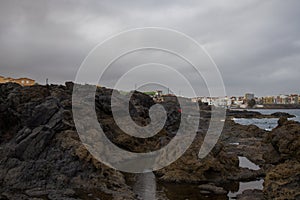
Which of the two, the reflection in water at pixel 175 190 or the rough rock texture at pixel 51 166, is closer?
the reflection in water at pixel 175 190

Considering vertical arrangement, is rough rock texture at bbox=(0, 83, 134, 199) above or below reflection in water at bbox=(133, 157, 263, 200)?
above

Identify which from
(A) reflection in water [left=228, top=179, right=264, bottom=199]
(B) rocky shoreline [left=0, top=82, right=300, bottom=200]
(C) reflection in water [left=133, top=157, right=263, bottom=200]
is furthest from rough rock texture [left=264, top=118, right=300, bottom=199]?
(C) reflection in water [left=133, top=157, right=263, bottom=200]

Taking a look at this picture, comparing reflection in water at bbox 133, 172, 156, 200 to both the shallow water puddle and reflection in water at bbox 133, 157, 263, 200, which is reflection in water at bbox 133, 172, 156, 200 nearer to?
reflection in water at bbox 133, 157, 263, 200

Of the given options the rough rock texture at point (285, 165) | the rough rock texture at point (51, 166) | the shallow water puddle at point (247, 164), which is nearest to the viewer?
the rough rock texture at point (285, 165)

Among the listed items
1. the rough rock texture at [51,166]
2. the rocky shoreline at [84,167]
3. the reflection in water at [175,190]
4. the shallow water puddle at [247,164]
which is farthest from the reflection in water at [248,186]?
the rough rock texture at [51,166]

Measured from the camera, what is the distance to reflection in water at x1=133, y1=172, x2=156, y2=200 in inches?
493

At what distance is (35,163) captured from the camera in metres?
15.1

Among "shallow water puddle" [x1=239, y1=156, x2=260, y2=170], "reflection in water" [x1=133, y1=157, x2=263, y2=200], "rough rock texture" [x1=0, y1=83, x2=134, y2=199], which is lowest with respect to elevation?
"reflection in water" [x1=133, y1=157, x2=263, y2=200]

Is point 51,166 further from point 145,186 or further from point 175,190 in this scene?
point 175,190

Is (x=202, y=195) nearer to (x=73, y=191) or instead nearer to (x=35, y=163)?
(x=73, y=191)

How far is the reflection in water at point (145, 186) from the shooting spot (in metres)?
12.5

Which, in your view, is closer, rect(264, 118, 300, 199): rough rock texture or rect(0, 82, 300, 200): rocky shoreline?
rect(264, 118, 300, 199): rough rock texture

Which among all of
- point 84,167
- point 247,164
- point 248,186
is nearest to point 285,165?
point 248,186

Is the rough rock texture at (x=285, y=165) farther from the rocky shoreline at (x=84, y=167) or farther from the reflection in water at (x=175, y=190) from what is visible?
the reflection in water at (x=175, y=190)
